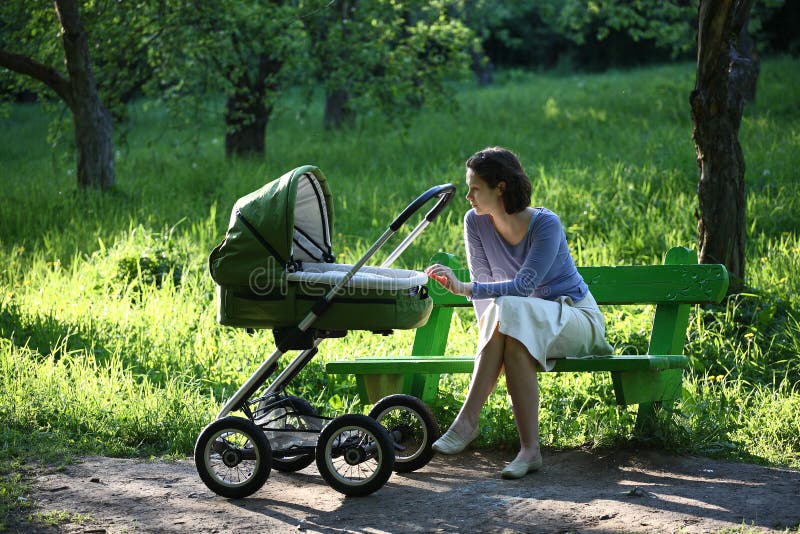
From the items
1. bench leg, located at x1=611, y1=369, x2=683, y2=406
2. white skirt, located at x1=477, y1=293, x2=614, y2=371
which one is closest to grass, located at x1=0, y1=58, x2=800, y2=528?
bench leg, located at x1=611, y1=369, x2=683, y2=406

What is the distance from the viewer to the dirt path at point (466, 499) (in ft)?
10.7

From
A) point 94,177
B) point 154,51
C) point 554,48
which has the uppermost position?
point 554,48

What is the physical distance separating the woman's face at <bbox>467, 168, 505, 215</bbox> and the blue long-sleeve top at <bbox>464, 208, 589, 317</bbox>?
0.49ft

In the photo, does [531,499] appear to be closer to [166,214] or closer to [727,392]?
[727,392]

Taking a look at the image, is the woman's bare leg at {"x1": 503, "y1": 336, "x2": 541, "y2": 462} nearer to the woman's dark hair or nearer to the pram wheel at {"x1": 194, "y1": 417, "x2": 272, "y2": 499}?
the woman's dark hair

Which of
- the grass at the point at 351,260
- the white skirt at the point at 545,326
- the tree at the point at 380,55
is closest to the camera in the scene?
the white skirt at the point at 545,326

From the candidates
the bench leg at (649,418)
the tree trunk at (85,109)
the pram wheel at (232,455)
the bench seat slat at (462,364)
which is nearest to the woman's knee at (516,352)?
the bench seat slat at (462,364)

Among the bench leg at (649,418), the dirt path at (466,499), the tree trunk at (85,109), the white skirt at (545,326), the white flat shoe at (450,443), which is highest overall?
the tree trunk at (85,109)

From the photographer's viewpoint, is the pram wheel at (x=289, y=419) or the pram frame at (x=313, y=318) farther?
the pram wheel at (x=289, y=419)

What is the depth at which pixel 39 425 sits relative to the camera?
4734 millimetres

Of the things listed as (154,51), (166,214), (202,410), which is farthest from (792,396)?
(154,51)

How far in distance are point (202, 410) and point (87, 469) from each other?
2.65ft

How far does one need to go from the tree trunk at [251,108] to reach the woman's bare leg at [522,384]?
28.2ft

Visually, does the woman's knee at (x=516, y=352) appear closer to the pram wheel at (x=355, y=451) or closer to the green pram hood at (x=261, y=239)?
the pram wheel at (x=355, y=451)
